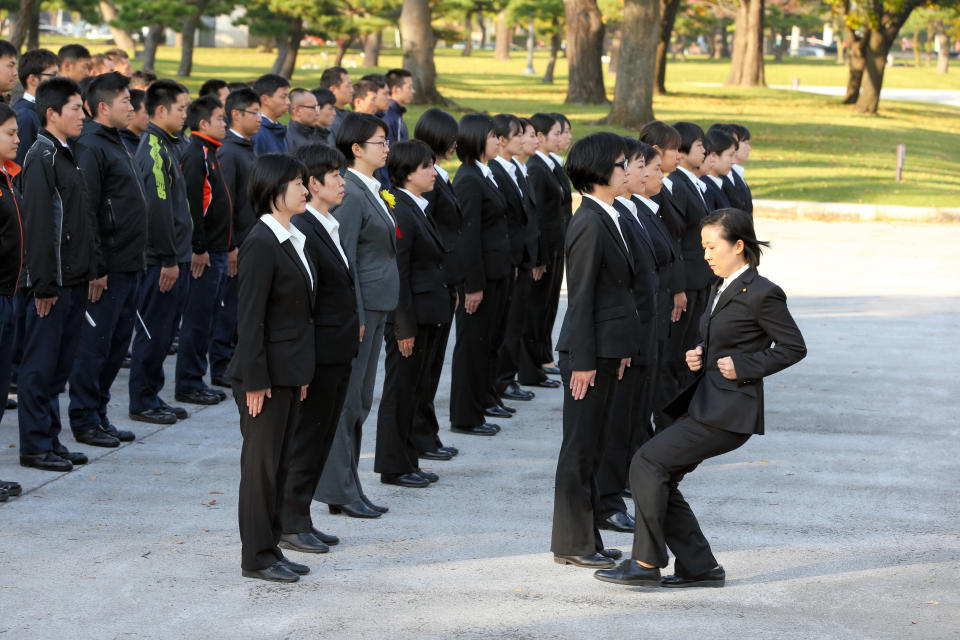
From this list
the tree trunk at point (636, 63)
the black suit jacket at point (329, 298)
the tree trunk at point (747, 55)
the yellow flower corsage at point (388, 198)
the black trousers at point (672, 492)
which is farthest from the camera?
the tree trunk at point (747, 55)

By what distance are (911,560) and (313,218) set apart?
340cm

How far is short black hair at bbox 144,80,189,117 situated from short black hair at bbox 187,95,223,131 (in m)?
0.28

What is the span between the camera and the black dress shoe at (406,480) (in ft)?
24.8

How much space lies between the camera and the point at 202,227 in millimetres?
9438

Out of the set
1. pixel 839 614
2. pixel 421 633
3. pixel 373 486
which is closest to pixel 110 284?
pixel 373 486

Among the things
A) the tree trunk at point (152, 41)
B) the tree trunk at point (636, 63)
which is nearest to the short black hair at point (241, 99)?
the tree trunk at point (636, 63)

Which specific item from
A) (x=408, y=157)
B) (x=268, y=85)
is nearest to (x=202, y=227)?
(x=268, y=85)

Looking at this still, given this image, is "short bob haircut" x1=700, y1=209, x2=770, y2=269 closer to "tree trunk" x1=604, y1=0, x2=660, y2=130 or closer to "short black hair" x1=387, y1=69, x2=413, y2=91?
"short black hair" x1=387, y1=69, x2=413, y2=91

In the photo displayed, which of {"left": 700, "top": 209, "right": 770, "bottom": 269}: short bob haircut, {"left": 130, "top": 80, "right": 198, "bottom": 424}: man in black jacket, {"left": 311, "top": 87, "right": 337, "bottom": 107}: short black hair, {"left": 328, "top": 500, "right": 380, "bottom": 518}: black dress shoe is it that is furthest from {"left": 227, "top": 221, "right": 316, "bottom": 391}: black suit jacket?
{"left": 311, "top": 87, "right": 337, "bottom": 107}: short black hair

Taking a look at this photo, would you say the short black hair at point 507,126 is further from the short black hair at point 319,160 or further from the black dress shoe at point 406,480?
the short black hair at point 319,160

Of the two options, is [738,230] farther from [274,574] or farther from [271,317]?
[274,574]

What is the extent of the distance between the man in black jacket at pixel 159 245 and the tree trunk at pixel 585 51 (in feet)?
88.9

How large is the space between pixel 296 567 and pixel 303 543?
14.3 inches

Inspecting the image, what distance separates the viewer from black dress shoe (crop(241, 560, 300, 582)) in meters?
5.84
